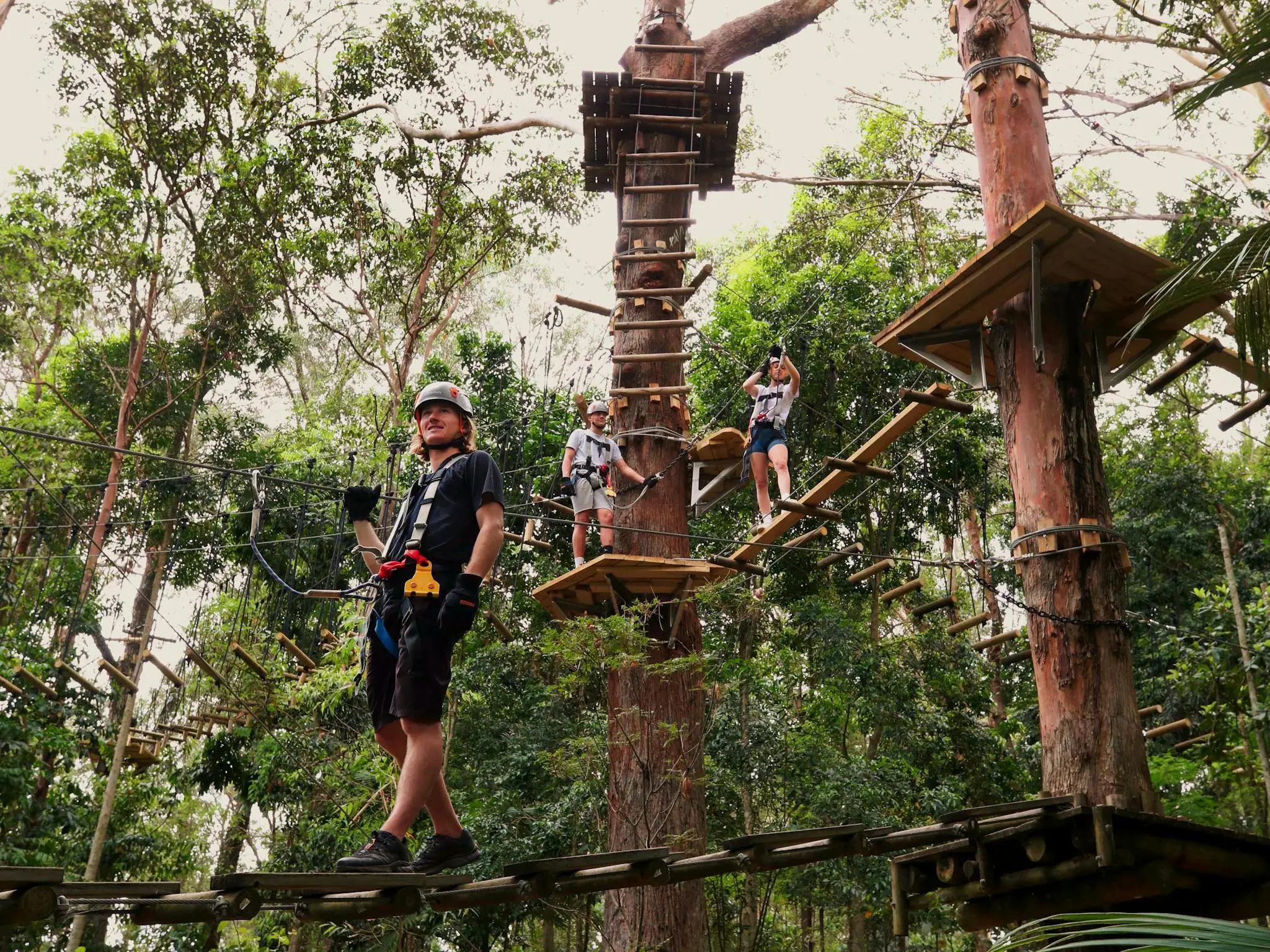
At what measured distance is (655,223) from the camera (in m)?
7.15

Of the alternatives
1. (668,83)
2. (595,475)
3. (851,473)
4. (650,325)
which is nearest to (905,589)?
(851,473)

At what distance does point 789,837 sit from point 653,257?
4406 millimetres

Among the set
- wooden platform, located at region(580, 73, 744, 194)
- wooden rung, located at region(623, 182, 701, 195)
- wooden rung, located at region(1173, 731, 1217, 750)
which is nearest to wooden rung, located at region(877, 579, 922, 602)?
wooden rung, located at region(1173, 731, 1217, 750)

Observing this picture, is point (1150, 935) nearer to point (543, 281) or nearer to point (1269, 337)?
point (1269, 337)

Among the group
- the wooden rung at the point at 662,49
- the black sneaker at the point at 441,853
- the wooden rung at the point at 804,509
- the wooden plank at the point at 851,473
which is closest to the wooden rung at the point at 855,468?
the wooden plank at the point at 851,473

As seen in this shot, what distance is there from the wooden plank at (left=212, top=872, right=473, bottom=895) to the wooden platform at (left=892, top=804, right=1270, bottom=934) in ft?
6.05

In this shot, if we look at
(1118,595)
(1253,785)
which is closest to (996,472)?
(1253,785)

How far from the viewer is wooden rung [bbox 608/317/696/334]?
6609mm

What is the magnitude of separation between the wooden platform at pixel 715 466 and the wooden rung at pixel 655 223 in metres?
1.40

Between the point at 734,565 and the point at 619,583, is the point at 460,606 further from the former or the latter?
the point at 619,583

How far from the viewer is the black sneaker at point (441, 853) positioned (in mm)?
2715

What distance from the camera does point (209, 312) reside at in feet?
41.6

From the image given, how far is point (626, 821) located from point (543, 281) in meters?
14.8

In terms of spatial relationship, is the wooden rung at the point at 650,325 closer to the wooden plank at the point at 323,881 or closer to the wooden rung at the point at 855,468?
the wooden rung at the point at 855,468
